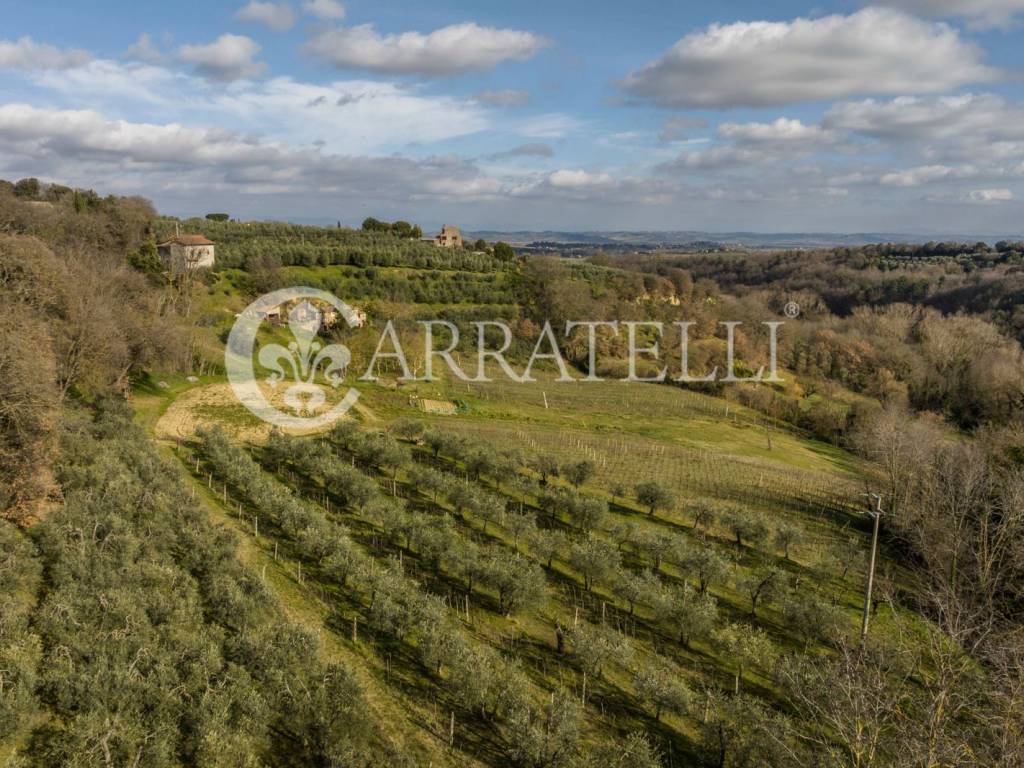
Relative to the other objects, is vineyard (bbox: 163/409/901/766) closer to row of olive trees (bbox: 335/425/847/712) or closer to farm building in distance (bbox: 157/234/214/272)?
row of olive trees (bbox: 335/425/847/712)

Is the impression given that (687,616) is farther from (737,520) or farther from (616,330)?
(616,330)

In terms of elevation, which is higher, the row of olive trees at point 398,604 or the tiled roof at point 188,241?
the tiled roof at point 188,241

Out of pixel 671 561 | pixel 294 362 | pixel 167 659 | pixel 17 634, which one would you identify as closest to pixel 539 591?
pixel 671 561

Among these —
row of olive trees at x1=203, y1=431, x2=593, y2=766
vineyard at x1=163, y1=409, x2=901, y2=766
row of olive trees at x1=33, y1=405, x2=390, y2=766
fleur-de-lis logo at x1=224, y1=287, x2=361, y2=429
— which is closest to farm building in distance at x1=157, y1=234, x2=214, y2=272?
fleur-de-lis logo at x1=224, y1=287, x2=361, y2=429

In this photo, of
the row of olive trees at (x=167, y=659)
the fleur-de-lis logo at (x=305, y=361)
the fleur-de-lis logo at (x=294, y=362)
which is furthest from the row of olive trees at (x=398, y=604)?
the fleur-de-lis logo at (x=305, y=361)

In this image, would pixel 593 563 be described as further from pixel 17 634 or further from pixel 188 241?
pixel 188 241

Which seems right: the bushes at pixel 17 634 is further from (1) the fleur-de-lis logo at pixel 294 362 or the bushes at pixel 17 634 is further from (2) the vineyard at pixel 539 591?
(1) the fleur-de-lis logo at pixel 294 362
